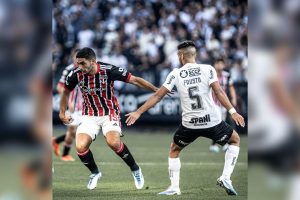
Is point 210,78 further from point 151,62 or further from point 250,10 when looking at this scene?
point 151,62

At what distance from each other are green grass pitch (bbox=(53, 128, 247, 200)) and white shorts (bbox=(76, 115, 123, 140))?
0.86 meters

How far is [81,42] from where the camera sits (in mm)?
22391

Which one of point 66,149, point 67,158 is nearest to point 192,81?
point 66,149

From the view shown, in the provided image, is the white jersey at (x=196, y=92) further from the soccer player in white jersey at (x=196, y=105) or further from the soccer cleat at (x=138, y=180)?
the soccer cleat at (x=138, y=180)

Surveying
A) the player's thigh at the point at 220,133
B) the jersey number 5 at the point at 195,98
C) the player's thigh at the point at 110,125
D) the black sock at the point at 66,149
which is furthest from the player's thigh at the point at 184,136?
the black sock at the point at 66,149

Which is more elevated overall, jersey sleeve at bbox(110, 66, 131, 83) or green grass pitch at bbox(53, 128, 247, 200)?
jersey sleeve at bbox(110, 66, 131, 83)

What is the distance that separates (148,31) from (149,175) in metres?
12.3

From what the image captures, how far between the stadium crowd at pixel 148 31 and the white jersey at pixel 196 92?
1163 centimetres

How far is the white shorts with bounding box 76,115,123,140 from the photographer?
905 centimetres

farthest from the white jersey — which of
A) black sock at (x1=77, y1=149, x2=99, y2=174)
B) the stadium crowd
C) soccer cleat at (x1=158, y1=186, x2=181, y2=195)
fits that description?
the stadium crowd

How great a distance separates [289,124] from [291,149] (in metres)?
0.09

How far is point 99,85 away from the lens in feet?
29.6

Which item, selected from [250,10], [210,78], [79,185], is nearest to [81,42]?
[79,185]

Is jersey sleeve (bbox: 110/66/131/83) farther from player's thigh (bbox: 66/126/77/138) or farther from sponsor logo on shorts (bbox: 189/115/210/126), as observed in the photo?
player's thigh (bbox: 66/126/77/138)
